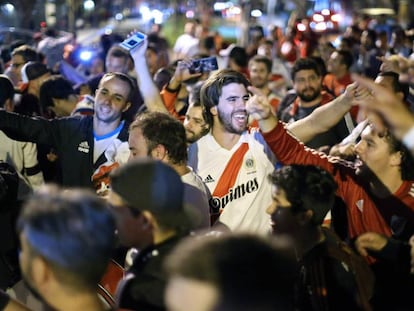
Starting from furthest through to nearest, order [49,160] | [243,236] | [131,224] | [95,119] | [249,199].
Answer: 1. [49,160]
2. [95,119]
3. [249,199]
4. [131,224]
5. [243,236]

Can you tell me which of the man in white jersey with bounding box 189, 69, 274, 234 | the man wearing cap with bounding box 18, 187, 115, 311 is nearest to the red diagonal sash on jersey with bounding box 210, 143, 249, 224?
the man in white jersey with bounding box 189, 69, 274, 234


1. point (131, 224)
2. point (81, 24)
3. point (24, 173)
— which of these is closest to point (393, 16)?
point (81, 24)

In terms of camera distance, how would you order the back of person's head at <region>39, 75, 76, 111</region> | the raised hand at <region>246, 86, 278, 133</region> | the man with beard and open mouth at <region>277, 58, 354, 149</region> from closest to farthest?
1. the raised hand at <region>246, 86, 278, 133</region>
2. the back of person's head at <region>39, 75, 76, 111</region>
3. the man with beard and open mouth at <region>277, 58, 354, 149</region>

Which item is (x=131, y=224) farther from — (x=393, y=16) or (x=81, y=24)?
(x=81, y=24)

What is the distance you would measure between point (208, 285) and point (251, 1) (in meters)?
20.1

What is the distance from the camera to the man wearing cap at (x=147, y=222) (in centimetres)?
295

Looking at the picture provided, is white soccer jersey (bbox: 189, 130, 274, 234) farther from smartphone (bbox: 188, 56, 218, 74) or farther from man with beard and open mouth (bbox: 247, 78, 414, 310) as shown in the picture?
smartphone (bbox: 188, 56, 218, 74)

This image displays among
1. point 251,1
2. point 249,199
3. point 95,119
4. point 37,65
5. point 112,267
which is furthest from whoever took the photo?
point 251,1

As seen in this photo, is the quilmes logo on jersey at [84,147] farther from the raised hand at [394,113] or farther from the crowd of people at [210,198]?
the raised hand at [394,113]

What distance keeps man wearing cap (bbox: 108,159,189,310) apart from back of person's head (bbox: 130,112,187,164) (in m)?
1.13

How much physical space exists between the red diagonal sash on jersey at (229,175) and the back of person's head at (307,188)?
909 mm

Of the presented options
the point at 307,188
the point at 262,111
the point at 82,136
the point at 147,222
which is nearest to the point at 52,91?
the point at 82,136

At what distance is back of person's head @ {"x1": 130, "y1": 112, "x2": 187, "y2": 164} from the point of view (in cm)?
421

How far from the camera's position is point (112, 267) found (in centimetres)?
390
